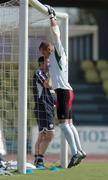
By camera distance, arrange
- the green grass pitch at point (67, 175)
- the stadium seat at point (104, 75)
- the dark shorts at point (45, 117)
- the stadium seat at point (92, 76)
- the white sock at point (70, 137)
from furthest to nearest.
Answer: the stadium seat at point (104, 75), the stadium seat at point (92, 76), the dark shorts at point (45, 117), the white sock at point (70, 137), the green grass pitch at point (67, 175)

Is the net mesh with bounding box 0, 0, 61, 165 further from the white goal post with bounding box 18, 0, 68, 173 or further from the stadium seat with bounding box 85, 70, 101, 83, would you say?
the stadium seat with bounding box 85, 70, 101, 83

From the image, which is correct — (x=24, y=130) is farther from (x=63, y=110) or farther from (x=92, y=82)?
(x=92, y=82)

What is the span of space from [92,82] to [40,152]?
17.0 metres

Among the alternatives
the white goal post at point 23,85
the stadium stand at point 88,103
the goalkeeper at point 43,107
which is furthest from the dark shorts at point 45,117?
the stadium stand at point 88,103

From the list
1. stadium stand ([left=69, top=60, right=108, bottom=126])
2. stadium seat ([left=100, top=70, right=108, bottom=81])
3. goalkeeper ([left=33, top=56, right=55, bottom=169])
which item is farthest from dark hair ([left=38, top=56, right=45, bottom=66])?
stadium seat ([left=100, top=70, right=108, bottom=81])

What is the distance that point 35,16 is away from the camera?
11.4 meters

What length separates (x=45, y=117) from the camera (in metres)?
10.9

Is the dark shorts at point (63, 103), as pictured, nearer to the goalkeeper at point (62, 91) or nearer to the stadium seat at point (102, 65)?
the goalkeeper at point (62, 91)

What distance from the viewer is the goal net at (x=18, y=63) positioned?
9719mm

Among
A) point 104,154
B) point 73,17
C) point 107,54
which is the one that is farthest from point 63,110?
point 73,17

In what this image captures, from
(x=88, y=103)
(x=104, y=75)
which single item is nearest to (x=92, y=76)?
(x=104, y=75)

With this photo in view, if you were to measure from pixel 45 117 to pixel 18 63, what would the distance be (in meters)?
0.97

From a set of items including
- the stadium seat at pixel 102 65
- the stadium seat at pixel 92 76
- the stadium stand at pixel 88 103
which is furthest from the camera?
the stadium seat at pixel 102 65

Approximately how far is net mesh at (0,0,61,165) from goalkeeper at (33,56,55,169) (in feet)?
0.97
